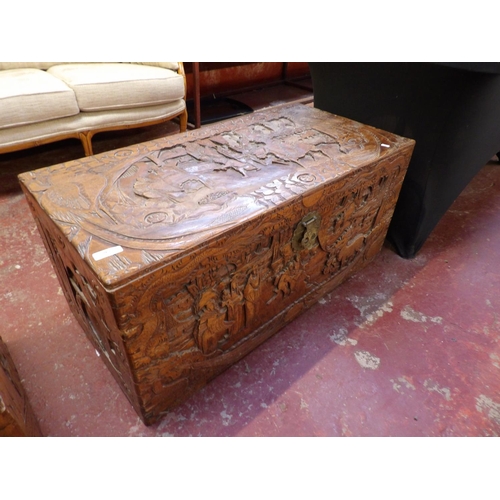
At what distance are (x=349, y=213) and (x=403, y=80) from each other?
558 mm

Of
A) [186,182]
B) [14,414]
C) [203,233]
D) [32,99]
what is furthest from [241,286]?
[32,99]

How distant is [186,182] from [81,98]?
1232 millimetres

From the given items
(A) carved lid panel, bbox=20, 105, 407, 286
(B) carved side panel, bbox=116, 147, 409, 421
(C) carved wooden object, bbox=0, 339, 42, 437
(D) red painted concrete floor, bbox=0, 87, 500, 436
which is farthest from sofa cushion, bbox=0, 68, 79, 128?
(B) carved side panel, bbox=116, 147, 409, 421

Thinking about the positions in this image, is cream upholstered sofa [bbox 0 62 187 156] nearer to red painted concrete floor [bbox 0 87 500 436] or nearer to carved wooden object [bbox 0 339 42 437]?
red painted concrete floor [bbox 0 87 500 436]

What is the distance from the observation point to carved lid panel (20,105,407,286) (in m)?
0.79

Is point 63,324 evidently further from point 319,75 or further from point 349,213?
point 319,75

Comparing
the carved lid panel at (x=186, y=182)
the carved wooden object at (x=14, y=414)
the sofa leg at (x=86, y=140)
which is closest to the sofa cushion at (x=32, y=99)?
the sofa leg at (x=86, y=140)

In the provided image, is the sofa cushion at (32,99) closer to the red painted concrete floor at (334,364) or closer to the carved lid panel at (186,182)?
the red painted concrete floor at (334,364)

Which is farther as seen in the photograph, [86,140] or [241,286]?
[86,140]

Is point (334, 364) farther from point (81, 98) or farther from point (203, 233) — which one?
point (81, 98)

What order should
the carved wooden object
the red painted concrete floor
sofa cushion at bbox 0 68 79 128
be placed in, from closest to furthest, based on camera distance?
the carved wooden object < the red painted concrete floor < sofa cushion at bbox 0 68 79 128

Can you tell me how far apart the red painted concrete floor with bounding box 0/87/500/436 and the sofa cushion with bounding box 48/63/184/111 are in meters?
0.83

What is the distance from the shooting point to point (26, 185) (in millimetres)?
948

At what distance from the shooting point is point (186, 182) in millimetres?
1017
